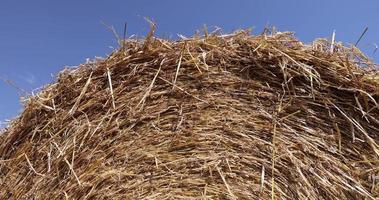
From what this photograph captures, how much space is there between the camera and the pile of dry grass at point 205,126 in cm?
235

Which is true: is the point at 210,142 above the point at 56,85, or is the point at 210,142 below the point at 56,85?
below

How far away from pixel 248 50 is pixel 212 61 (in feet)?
0.48

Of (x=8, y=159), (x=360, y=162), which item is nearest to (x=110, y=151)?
(x=8, y=159)

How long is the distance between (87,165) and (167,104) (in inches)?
15.1

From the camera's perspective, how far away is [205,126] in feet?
7.95

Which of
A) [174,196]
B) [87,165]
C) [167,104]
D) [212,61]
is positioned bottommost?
[174,196]

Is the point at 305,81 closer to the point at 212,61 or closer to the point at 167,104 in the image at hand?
the point at 212,61

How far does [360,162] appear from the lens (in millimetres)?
2357

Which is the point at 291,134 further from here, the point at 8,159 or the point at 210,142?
the point at 8,159

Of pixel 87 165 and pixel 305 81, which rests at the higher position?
pixel 305 81

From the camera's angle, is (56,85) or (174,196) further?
(56,85)

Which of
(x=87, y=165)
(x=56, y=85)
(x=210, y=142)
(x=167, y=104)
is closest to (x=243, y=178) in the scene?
(x=210, y=142)

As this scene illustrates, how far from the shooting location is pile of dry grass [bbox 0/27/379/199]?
235cm

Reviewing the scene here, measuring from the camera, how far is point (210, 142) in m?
2.39
